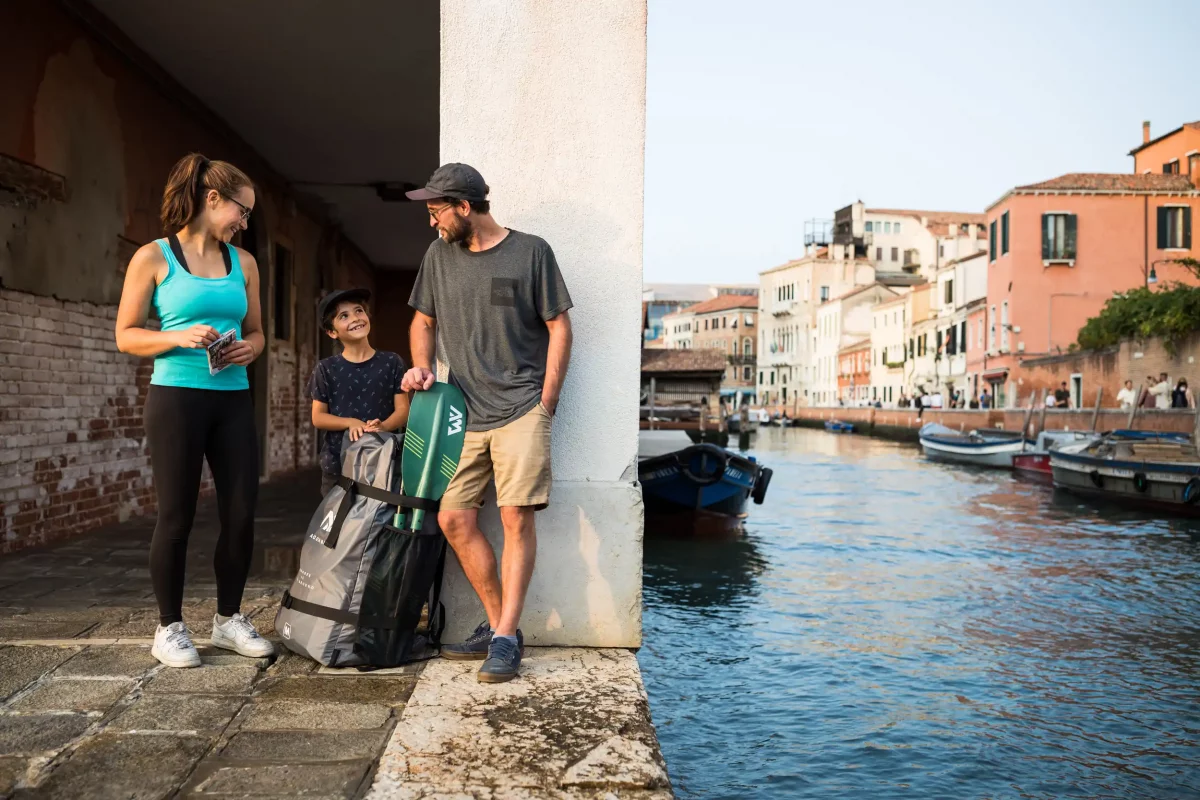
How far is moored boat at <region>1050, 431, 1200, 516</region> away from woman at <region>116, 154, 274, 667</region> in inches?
683

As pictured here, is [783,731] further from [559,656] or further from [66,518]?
[66,518]

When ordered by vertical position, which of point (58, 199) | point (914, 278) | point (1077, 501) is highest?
point (914, 278)

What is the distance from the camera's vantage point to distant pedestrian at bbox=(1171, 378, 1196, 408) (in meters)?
24.6

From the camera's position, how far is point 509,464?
11.5 feet

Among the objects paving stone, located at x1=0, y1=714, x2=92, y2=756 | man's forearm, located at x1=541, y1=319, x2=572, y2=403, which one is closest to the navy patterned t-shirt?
man's forearm, located at x1=541, y1=319, x2=572, y2=403

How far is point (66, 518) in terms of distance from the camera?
7102mm

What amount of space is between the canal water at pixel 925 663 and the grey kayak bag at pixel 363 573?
2.03m

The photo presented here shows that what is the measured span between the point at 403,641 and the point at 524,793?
1.16 m

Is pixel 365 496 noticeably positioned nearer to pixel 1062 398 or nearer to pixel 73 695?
pixel 73 695

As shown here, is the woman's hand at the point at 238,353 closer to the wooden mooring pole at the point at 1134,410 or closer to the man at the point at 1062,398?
the wooden mooring pole at the point at 1134,410

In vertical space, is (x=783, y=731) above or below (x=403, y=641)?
below

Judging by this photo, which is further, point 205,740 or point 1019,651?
point 1019,651

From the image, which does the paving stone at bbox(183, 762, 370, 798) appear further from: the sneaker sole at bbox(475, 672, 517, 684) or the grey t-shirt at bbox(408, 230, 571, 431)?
the grey t-shirt at bbox(408, 230, 571, 431)

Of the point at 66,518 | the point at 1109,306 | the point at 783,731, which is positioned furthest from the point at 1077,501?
the point at 66,518
